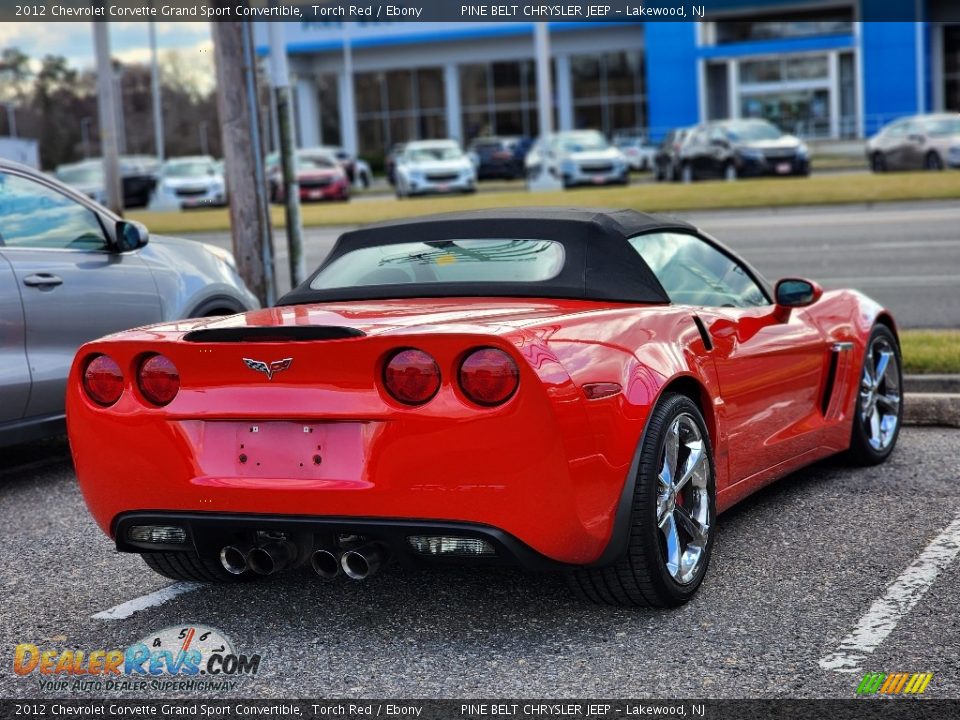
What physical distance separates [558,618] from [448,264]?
1439 millimetres

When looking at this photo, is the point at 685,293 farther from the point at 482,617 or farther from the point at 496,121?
the point at 496,121

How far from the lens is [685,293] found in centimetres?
521

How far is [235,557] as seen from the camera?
14.2 ft

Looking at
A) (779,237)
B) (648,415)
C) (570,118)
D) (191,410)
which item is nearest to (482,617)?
(648,415)

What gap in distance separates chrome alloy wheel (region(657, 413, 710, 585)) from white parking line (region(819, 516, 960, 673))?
1.90 ft

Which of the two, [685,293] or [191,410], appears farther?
[685,293]

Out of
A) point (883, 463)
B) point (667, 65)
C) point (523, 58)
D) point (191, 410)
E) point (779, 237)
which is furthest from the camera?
point (523, 58)

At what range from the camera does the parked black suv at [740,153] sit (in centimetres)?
3284

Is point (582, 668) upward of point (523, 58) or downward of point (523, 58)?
downward

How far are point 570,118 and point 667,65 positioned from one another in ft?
24.1

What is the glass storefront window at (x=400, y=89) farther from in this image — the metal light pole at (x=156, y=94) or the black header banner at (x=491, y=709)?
the black header banner at (x=491, y=709)

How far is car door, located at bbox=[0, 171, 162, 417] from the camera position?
6.62 meters

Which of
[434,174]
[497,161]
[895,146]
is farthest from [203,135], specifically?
[895,146]

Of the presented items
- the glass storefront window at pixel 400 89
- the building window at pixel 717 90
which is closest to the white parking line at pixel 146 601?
the building window at pixel 717 90
